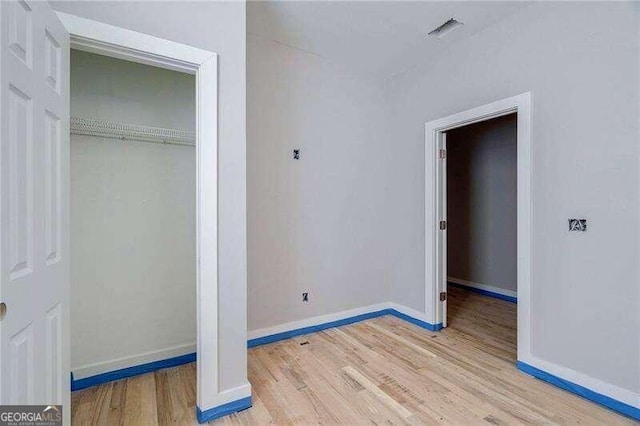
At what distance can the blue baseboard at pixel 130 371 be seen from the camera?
84.5 inches

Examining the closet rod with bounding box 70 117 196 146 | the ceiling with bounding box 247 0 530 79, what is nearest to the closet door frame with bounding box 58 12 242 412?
the closet rod with bounding box 70 117 196 146

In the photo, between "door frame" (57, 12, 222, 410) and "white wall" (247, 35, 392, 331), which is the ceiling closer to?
"white wall" (247, 35, 392, 331)

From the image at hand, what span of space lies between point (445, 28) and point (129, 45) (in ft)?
7.64

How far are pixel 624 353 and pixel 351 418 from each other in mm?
1651

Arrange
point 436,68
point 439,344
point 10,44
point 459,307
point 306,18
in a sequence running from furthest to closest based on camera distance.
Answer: point 459,307
point 436,68
point 439,344
point 306,18
point 10,44

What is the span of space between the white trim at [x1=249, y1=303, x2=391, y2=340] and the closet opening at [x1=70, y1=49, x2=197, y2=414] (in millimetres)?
574

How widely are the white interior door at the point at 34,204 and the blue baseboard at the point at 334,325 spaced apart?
4.93 ft

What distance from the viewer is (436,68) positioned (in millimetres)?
3031

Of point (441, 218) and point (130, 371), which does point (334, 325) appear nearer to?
point (441, 218)

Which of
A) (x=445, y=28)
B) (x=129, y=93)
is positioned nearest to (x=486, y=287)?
(x=445, y=28)

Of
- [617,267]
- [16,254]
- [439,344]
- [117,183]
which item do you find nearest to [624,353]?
[617,267]

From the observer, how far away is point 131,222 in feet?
7.70

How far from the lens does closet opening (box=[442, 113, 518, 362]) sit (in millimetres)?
4043

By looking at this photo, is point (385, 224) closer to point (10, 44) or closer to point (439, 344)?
point (439, 344)
